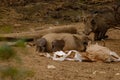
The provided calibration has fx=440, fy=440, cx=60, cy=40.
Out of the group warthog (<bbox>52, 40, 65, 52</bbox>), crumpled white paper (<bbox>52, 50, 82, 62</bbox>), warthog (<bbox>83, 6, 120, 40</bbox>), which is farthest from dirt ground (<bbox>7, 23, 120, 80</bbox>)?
warthog (<bbox>83, 6, 120, 40</bbox>)

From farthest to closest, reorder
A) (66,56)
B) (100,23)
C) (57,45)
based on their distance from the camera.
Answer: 1. (100,23)
2. (57,45)
3. (66,56)

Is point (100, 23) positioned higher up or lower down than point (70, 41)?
lower down

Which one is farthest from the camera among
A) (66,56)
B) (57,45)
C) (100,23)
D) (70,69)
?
(100,23)

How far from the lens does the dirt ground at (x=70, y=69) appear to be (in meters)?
6.43

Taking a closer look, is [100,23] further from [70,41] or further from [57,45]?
[57,45]

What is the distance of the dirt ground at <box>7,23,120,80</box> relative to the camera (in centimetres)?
643

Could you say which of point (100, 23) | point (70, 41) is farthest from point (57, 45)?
point (100, 23)

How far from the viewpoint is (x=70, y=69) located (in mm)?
6977

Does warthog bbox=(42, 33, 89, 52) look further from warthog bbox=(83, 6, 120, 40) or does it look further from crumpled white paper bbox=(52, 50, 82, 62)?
warthog bbox=(83, 6, 120, 40)

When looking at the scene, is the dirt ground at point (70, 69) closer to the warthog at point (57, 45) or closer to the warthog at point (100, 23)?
the warthog at point (57, 45)

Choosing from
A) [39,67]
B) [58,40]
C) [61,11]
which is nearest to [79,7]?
[61,11]

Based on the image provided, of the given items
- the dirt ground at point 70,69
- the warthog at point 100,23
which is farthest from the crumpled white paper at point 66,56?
the warthog at point 100,23

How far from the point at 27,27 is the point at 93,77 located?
6.10m

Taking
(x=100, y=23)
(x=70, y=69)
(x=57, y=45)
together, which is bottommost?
(x=100, y=23)
